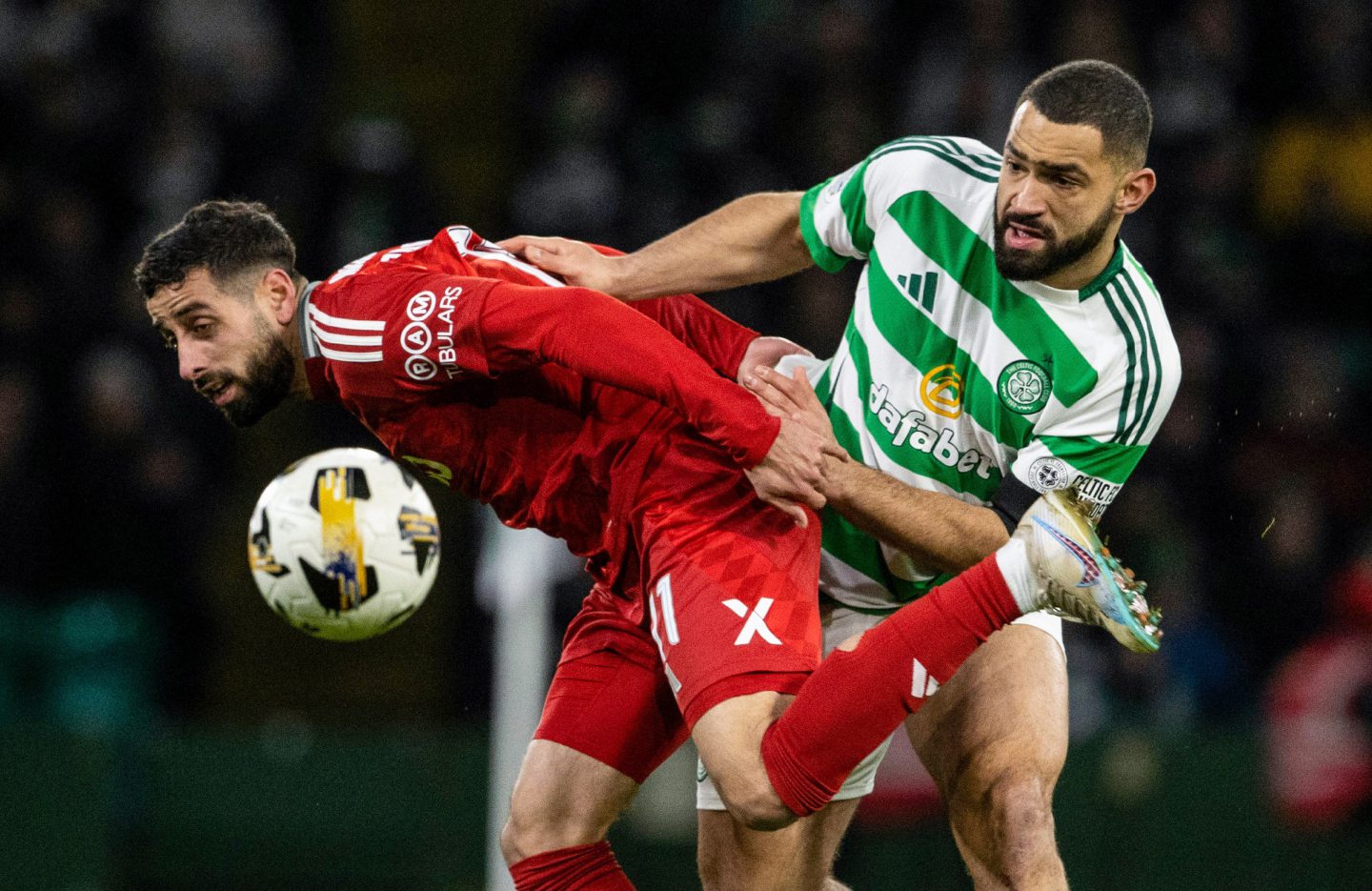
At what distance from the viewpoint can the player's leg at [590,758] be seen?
448 cm

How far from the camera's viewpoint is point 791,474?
14.0 ft

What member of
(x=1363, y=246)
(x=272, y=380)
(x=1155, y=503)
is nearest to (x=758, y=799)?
(x=272, y=380)

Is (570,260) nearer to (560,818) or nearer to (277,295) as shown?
(277,295)

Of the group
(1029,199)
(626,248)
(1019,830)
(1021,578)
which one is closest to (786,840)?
(1019,830)

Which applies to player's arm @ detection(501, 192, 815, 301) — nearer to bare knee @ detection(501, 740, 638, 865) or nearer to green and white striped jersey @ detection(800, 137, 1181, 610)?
green and white striped jersey @ detection(800, 137, 1181, 610)

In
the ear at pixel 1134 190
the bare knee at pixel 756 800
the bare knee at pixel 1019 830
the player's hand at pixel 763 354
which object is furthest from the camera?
the player's hand at pixel 763 354

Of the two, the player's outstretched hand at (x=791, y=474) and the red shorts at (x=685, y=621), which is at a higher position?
the player's outstretched hand at (x=791, y=474)

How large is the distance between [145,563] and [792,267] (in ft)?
16.2

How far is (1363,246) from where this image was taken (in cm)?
993

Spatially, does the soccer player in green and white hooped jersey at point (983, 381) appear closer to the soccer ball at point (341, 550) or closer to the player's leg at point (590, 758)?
the player's leg at point (590, 758)

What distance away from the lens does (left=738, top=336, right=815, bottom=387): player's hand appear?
4734 mm

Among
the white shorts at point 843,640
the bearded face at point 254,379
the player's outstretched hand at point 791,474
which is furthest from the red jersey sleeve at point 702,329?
the bearded face at point 254,379

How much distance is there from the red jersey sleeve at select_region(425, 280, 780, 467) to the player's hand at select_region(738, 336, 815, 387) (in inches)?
19.6

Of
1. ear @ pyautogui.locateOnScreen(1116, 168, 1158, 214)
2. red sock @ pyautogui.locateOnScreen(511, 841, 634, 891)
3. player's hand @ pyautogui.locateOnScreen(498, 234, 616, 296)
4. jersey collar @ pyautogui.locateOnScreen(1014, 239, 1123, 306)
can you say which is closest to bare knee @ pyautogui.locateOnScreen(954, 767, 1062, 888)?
red sock @ pyautogui.locateOnScreen(511, 841, 634, 891)
